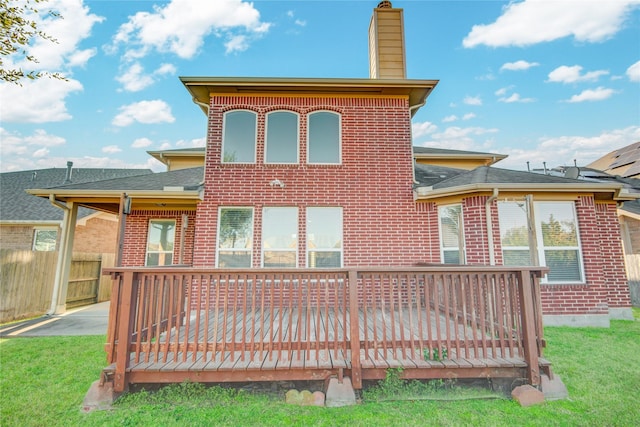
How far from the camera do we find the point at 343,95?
7.27m

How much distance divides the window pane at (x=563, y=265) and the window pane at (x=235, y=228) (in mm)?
6861

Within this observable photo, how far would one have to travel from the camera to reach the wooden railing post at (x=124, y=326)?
3154 mm

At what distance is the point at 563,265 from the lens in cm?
641

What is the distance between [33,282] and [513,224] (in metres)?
12.3

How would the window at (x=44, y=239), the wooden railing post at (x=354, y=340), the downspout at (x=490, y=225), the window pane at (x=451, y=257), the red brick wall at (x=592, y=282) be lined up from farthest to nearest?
the window at (x=44, y=239) → the window pane at (x=451, y=257) → the red brick wall at (x=592, y=282) → the downspout at (x=490, y=225) → the wooden railing post at (x=354, y=340)

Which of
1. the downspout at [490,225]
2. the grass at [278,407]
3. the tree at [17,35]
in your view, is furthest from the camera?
the downspout at [490,225]

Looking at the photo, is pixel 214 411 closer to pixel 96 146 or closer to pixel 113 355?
pixel 113 355

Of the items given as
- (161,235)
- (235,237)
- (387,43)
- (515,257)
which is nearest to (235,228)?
(235,237)

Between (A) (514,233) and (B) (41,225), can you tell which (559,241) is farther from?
(B) (41,225)

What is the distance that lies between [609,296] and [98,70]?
20.3 meters

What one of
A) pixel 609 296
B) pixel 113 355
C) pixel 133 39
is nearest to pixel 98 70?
pixel 133 39

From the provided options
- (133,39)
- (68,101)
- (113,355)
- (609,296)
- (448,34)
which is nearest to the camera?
(113,355)

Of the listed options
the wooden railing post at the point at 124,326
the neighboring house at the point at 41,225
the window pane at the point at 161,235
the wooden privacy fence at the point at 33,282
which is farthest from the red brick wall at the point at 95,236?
Answer: the wooden railing post at the point at 124,326

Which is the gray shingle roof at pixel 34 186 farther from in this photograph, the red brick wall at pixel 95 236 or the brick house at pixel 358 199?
the brick house at pixel 358 199
